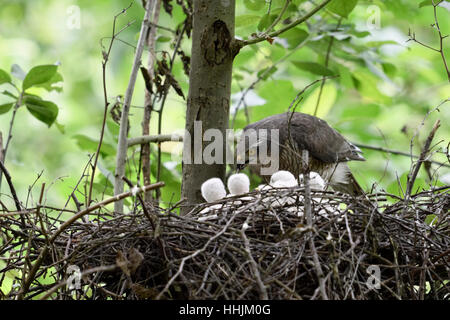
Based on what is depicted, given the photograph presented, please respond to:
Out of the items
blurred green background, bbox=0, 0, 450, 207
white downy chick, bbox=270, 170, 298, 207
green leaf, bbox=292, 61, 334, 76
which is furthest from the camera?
blurred green background, bbox=0, 0, 450, 207

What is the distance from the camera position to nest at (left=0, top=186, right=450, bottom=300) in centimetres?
184

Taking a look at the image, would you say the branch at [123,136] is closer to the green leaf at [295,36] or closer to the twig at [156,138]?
the twig at [156,138]

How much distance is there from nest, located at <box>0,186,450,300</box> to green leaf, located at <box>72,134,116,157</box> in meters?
1.18

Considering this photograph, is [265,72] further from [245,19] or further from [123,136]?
[123,136]

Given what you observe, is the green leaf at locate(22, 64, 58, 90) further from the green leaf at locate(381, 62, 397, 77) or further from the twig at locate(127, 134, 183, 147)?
the green leaf at locate(381, 62, 397, 77)

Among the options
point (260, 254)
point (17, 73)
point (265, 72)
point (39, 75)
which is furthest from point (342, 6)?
point (17, 73)

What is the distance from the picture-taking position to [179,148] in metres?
3.63

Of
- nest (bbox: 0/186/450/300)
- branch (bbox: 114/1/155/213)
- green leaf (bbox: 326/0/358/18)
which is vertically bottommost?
nest (bbox: 0/186/450/300)

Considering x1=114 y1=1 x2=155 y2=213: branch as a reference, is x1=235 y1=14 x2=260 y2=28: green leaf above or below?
above

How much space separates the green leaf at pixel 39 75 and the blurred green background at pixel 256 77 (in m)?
0.36

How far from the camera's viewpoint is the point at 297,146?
3.73 metres

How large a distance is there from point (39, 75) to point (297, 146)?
68.8 inches

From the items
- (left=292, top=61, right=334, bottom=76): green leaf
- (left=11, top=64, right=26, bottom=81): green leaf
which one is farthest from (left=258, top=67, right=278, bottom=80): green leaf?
(left=11, top=64, right=26, bottom=81): green leaf

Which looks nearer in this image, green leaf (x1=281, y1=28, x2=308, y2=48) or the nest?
the nest
